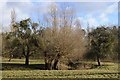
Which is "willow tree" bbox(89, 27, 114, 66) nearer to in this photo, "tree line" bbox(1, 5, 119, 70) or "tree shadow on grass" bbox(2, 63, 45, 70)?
"tree line" bbox(1, 5, 119, 70)

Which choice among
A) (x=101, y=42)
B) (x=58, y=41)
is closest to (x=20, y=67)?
(x=58, y=41)

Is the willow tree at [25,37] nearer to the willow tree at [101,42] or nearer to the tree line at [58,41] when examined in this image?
the tree line at [58,41]

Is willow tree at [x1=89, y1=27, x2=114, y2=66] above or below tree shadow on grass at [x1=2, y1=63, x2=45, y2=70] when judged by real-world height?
above

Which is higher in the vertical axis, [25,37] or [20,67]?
[25,37]

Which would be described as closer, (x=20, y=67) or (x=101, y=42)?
(x=20, y=67)

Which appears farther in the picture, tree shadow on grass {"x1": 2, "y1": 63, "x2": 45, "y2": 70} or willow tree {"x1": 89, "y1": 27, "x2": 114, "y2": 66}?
willow tree {"x1": 89, "y1": 27, "x2": 114, "y2": 66}

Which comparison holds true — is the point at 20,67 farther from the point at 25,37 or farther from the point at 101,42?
the point at 101,42

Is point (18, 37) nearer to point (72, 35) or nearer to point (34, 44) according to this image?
point (34, 44)

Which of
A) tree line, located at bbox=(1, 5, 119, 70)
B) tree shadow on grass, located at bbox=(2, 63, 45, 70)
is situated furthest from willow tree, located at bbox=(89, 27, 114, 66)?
tree shadow on grass, located at bbox=(2, 63, 45, 70)

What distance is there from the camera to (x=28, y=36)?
2878 centimetres

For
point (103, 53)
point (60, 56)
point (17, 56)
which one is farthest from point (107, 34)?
point (17, 56)

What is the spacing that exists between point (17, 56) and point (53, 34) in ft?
23.8

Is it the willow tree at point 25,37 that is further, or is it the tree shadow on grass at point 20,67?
the willow tree at point 25,37

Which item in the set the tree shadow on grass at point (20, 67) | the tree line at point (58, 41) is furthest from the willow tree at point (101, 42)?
the tree shadow on grass at point (20, 67)
